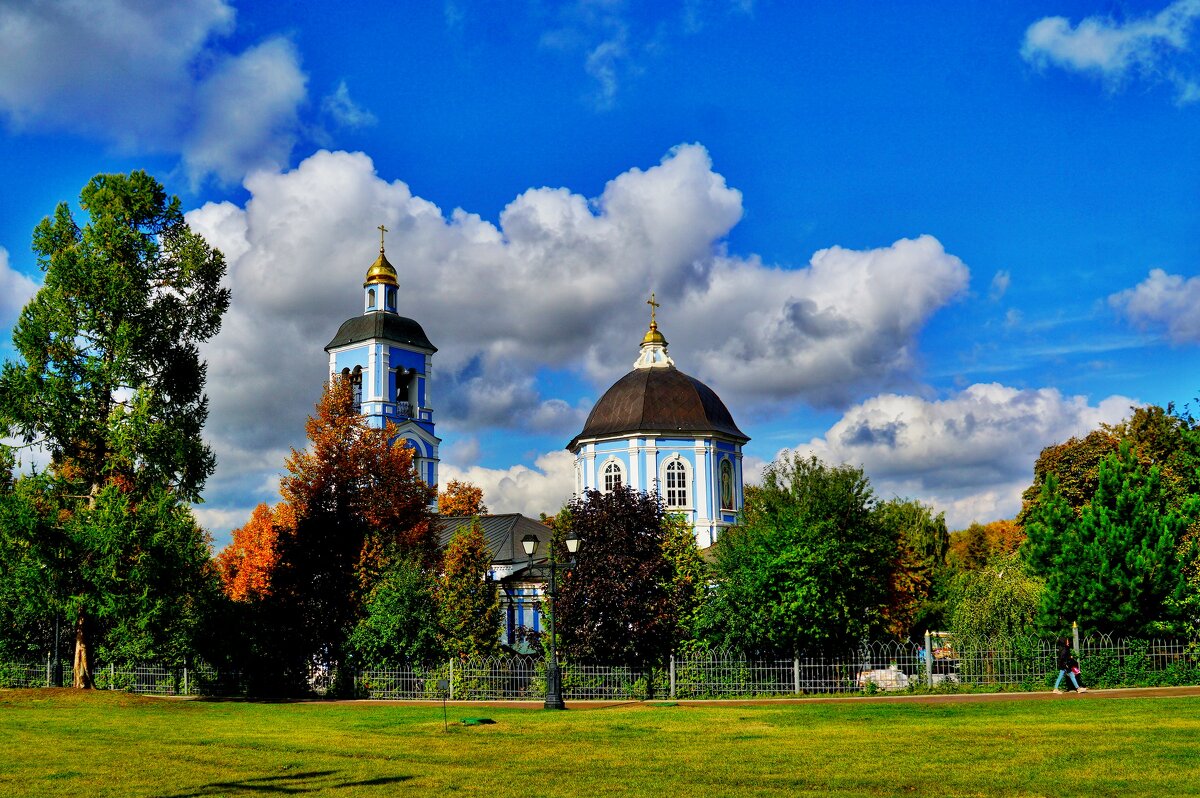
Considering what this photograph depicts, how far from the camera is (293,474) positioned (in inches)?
1523

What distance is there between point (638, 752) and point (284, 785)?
4693 millimetres

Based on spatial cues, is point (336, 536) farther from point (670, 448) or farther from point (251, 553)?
point (670, 448)

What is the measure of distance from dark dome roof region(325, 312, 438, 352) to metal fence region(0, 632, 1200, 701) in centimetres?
3267

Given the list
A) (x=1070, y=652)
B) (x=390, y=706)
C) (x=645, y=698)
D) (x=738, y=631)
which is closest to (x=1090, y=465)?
(x=1070, y=652)

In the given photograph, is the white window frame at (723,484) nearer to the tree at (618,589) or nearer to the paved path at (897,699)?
the tree at (618,589)

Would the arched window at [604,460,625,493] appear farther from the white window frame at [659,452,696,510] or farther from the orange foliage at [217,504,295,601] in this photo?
the orange foliage at [217,504,295,601]

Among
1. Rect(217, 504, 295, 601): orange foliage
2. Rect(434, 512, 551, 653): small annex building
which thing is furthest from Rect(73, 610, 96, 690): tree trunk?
Rect(434, 512, 551, 653): small annex building

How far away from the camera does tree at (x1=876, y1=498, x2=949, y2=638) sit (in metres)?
36.8

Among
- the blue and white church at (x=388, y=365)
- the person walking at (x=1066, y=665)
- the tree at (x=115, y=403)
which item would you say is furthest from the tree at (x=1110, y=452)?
the blue and white church at (x=388, y=365)

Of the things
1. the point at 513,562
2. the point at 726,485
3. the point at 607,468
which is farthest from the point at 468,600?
the point at 726,485

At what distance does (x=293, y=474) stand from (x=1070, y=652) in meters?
26.8

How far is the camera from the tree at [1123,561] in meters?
26.6

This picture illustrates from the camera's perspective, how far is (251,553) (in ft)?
161

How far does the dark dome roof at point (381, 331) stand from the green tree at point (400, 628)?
3031cm
